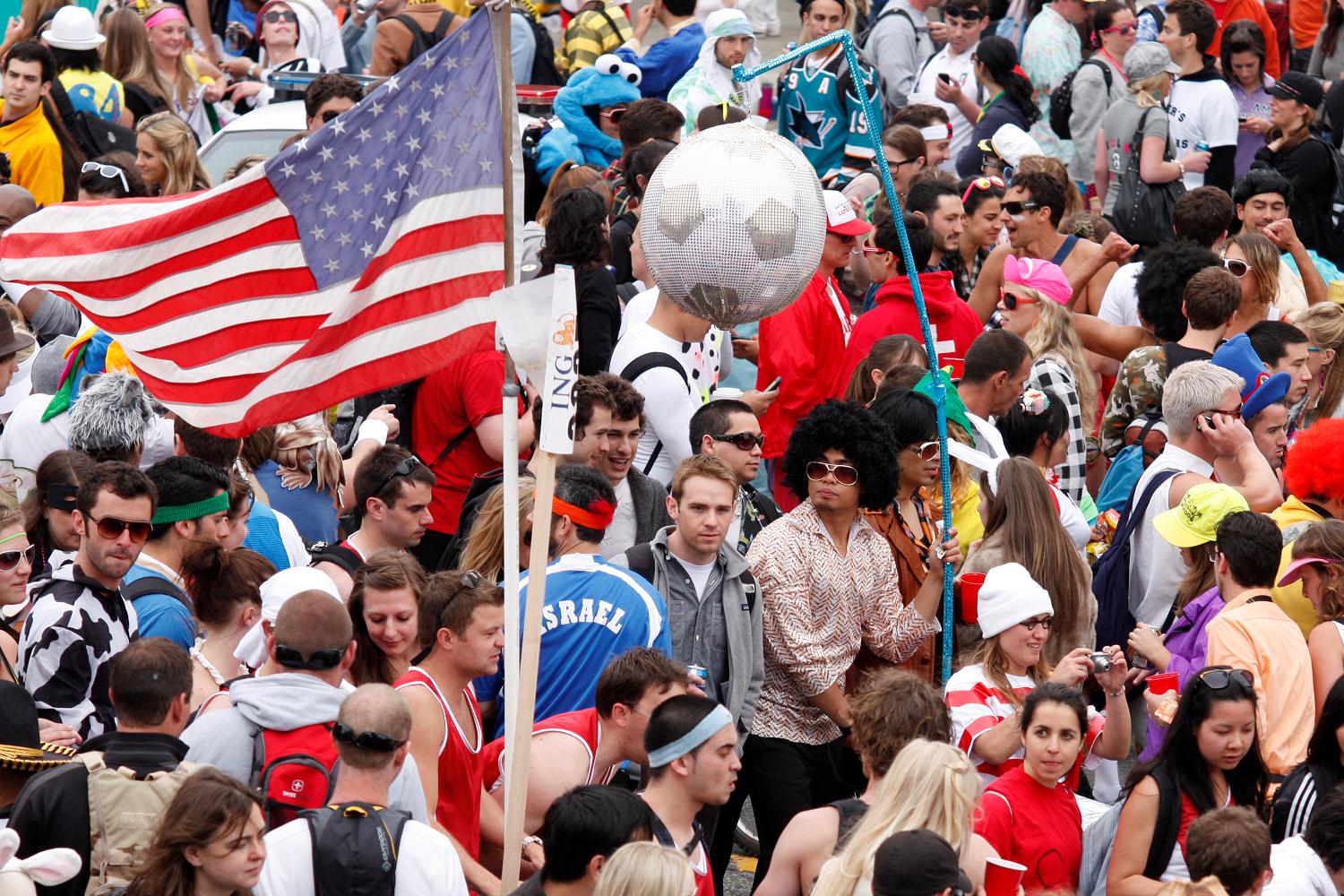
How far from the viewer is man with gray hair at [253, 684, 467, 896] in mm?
4492

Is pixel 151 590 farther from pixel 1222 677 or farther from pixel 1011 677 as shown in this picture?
pixel 1222 677

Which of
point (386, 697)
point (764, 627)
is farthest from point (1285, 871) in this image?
point (386, 697)

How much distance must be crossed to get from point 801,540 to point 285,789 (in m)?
2.34

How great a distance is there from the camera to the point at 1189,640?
670 centimetres

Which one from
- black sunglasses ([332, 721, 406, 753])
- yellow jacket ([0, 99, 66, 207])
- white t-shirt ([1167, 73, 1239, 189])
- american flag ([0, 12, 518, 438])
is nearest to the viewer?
black sunglasses ([332, 721, 406, 753])

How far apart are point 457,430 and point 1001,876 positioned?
3351mm

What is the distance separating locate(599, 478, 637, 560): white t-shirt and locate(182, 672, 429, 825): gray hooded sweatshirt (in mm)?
2037

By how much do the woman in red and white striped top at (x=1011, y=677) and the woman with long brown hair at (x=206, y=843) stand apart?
2.63 meters

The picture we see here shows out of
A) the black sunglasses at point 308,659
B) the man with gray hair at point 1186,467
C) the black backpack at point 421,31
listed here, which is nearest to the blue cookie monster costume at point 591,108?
the black backpack at point 421,31

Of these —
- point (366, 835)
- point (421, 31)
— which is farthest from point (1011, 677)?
point (421, 31)

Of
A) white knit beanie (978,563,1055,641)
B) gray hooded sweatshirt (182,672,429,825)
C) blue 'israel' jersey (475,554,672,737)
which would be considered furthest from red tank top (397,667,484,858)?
white knit beanie (978,563,1055,641)

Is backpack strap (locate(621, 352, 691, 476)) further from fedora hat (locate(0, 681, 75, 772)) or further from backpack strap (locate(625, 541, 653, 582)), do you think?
fedora hat (locate(0, 681, 75, 772))

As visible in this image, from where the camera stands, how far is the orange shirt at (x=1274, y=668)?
6.23m

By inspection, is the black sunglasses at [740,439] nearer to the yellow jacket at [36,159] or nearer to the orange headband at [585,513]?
the orange headband at [585,513]
